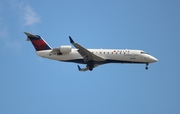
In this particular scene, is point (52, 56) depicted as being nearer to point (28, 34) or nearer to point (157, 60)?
point (28, 34)

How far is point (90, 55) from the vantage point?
42.6m

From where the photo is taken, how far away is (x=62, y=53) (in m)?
43.5

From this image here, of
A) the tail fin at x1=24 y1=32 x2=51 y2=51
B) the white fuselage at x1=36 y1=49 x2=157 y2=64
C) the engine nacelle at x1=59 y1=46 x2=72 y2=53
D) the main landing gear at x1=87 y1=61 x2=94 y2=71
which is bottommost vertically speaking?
the main landing gear at x1=87 y1=61 x2=94 y2=71

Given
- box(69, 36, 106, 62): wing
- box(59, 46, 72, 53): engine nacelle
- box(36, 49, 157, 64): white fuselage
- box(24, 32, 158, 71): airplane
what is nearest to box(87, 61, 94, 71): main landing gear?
box(24, 32, 158, 71): airplane

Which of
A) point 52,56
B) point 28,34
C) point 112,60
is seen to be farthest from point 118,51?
point 28,34

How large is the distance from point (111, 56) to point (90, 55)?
9.29ft

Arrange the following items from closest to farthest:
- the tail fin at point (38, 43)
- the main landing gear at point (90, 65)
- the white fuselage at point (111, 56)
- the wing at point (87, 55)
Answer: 1. the wing at point (87, 55)
2. the white fuselage at point (111, 56)
3. the main landing gear at point (90, 65)
4. the tail fin at point (38, 43)

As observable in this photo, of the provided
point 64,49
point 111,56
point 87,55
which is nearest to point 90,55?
point 87,55

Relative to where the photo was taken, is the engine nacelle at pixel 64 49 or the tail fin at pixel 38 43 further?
the tail fin at pixel 38 43

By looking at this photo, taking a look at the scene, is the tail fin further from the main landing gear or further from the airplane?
the main landing gear

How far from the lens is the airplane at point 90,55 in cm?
4328

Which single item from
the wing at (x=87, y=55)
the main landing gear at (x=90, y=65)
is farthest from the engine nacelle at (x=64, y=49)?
the main landing gear at (x=90, y=65)

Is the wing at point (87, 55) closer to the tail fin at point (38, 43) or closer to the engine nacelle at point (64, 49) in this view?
the engine nacelle at point (64, 49)

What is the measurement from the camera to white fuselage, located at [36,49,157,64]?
143 ft
